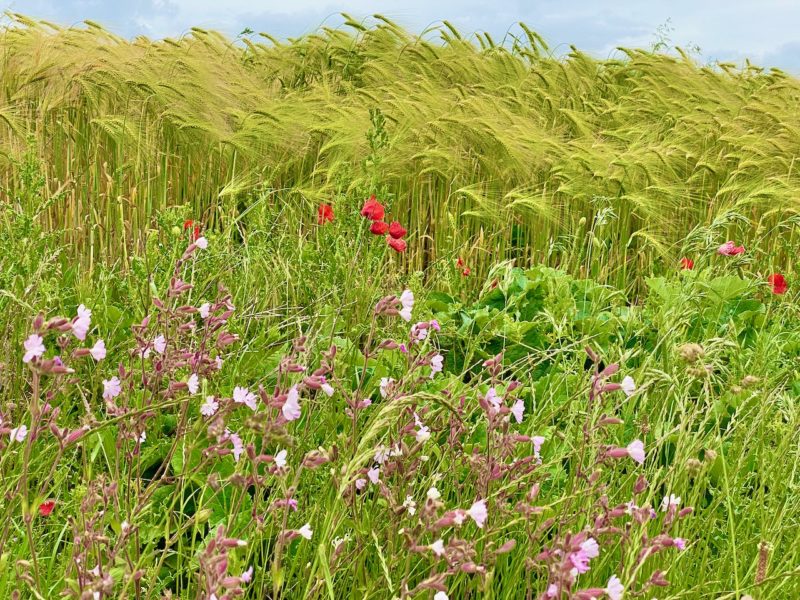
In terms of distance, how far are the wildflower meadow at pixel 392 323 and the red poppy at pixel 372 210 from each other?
2 centimetres

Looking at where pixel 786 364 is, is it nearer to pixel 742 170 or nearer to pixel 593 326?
pixel 593 326

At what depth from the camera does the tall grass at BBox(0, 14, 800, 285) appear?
4.66 metres

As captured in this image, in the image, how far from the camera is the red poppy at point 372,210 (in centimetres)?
300

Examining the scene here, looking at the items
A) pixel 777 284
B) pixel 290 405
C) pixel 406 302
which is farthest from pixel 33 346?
pixel 777 284

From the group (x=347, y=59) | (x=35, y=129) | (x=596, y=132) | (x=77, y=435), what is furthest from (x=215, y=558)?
(x=347, y=59)

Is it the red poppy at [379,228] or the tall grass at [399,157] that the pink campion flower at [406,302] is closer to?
the red poppy at [379,228]

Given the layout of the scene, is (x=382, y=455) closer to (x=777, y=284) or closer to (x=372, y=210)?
(x=372, y=210)

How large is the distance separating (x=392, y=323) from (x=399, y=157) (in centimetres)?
207

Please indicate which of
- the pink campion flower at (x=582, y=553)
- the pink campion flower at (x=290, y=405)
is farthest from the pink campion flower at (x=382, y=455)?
the pink campion flower at (x=582, y=553)

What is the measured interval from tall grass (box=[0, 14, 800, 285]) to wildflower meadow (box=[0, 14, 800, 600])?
3 cm

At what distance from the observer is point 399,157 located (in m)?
4.97

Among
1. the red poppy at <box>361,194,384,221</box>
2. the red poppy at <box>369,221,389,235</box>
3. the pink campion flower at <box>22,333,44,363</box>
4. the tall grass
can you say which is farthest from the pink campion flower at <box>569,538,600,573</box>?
the tall grass

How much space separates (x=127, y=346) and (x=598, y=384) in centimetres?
169

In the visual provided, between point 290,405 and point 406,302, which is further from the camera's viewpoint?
point 406,302
